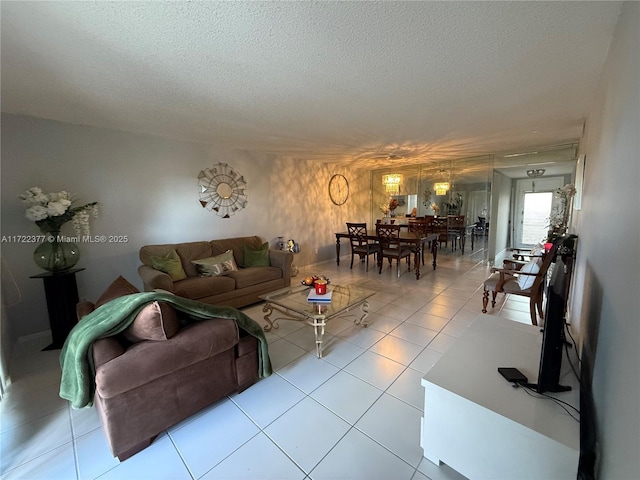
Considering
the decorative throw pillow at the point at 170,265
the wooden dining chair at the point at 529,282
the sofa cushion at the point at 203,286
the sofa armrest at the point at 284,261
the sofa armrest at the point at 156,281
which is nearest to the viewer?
the wooden dining chair at the point at 529,282

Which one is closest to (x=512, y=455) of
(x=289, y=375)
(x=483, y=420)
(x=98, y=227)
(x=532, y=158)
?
(x=483, y=420)

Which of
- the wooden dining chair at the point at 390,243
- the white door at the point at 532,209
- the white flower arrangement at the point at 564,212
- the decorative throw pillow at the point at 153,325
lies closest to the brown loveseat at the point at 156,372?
the decorative throw pillow at the point at 153,325

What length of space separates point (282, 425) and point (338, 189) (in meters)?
5.29

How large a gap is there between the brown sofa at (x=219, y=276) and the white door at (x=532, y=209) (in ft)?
22.9

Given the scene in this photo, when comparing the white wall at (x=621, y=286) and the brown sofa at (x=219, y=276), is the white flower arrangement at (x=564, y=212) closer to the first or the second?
the white wall at (x=621, y=286)

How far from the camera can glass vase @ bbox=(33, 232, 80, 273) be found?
7.96ft

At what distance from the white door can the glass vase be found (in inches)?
363

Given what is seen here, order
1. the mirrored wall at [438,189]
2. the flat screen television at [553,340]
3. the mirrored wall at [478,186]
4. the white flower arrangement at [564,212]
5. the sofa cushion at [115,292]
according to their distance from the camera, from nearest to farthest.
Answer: the flat screen television at [553,340], the sofa cushion at [115,292], the white flower arrangement at [564,212], the mirrored wall at [478,186], the mirrored wall at [438,189]

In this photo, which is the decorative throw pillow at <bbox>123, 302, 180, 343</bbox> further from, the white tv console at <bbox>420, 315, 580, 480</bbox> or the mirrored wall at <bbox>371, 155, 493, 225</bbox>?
the mirrored wall at <bbox>371, 155, 493, 225</bbox>

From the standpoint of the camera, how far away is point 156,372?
4.50 feet

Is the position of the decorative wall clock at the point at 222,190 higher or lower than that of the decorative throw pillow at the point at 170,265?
A: higher

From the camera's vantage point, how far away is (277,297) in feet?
8.92

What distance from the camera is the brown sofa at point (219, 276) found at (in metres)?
2.83

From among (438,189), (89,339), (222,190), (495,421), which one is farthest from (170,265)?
(438,189)
